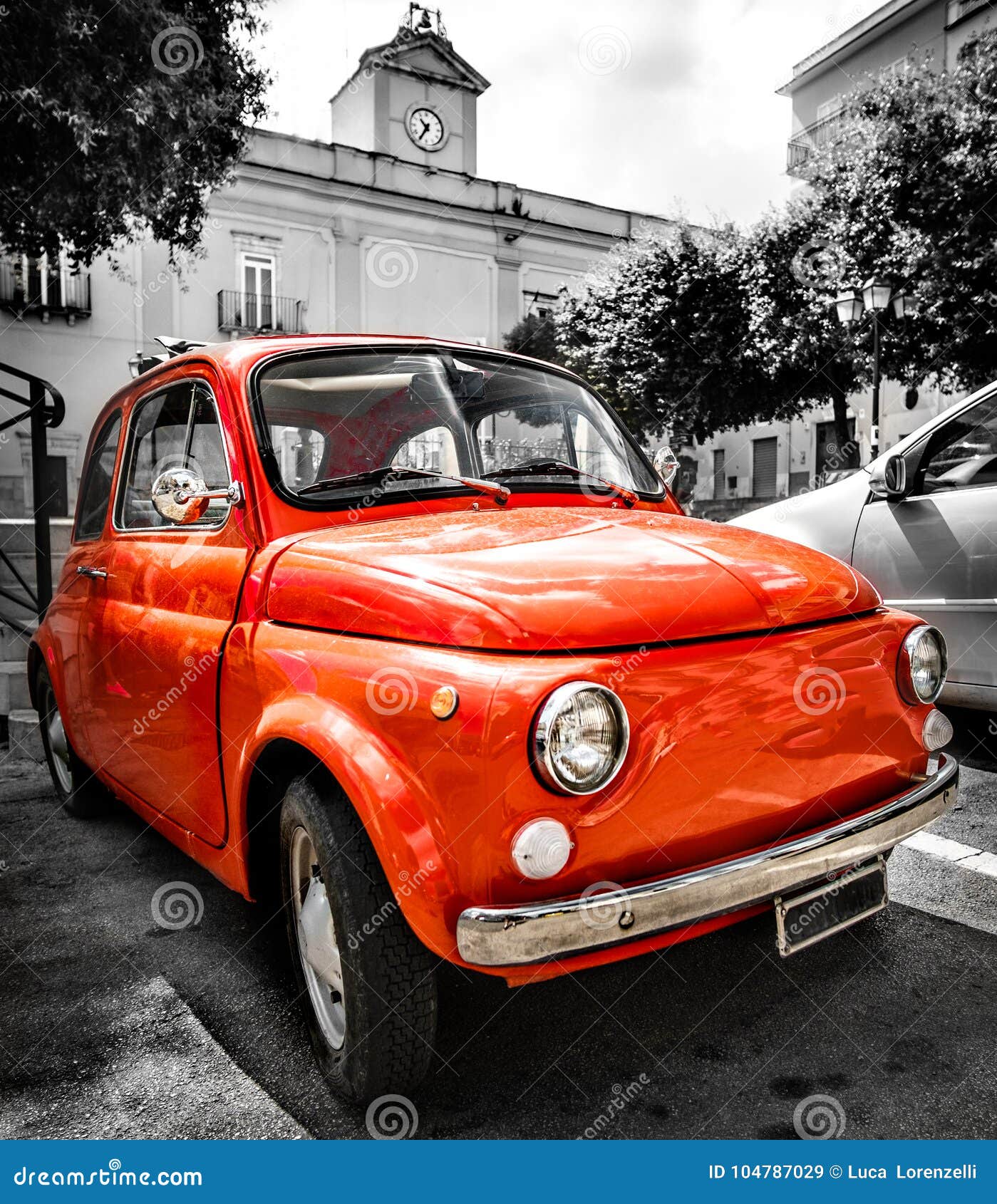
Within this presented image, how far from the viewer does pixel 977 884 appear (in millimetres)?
3439

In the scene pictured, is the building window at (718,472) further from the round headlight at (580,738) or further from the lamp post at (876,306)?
the round headlight at (580,738)

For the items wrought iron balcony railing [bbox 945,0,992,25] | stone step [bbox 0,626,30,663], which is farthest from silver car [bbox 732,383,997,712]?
wrought iron balcony railing [bbox 945,0,992,25]

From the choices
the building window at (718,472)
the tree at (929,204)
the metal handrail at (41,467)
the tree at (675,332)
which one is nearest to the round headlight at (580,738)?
the metal handrail at (41,467)

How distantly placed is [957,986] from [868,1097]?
0.67 m

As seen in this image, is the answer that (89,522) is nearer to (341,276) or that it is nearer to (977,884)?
(977,884)

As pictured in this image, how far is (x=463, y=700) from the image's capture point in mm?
1968

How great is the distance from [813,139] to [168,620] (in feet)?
98.0

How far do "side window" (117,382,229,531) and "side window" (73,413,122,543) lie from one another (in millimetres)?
215

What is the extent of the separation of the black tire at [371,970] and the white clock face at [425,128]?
26070 millimetres

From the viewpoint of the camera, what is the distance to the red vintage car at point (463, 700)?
6.41ft

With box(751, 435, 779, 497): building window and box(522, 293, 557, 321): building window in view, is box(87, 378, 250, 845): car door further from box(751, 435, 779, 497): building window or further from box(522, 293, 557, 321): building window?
box(751, 435, 779, 497): building window

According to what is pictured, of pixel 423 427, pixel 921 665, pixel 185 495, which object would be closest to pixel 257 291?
pixel 423 427
